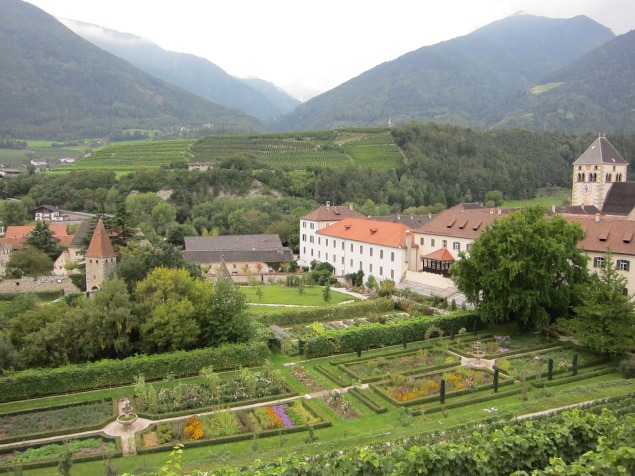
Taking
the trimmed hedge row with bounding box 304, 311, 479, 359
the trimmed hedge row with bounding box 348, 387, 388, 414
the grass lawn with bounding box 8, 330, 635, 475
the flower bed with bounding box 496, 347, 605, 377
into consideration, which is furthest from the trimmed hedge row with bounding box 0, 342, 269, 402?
the flower bed with bounding box 496, 347, 605, 377

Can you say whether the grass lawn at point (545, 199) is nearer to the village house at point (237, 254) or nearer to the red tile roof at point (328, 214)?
the red tile roof at point (328, 214)

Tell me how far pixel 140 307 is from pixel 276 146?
101 metres

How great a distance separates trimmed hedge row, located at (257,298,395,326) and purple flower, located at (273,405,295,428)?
14830mm

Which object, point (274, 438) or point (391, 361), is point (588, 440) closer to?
point (274, 438)

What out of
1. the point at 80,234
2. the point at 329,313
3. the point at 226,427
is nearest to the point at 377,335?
the point at 329,313

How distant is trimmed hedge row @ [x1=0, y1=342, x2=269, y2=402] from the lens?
2645 centimetres

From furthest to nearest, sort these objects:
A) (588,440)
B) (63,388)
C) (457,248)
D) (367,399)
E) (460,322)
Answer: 1. (457,248)
2. (460,322)
3. (63,388)
4. (367,399)
5. (588,440)

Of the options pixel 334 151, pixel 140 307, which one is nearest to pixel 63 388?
pixel 140 307

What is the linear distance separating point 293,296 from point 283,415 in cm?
2813

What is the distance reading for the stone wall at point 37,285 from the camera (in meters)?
53.4

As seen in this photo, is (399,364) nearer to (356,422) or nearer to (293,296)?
(356,422)

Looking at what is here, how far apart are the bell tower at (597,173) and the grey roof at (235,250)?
124 feet

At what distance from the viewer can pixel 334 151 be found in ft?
411

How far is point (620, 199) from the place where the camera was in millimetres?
59125
